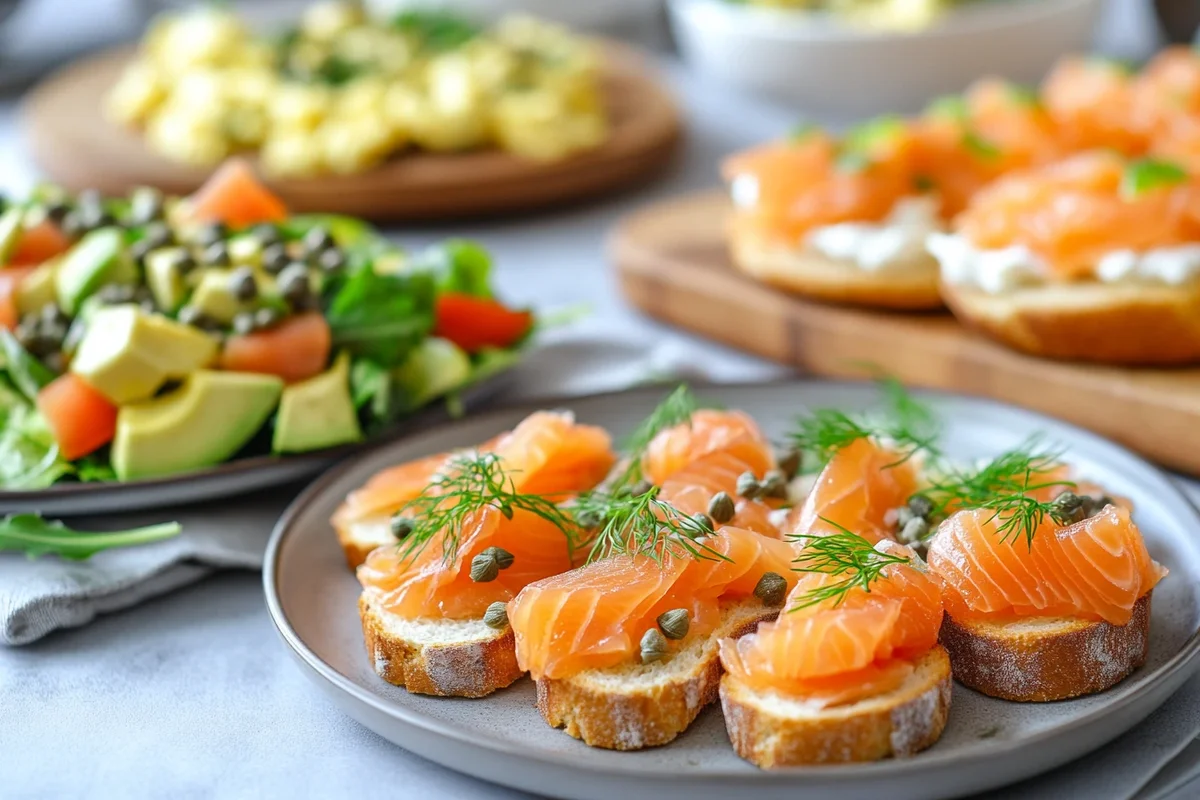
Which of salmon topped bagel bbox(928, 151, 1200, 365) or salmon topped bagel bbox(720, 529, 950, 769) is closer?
salmon topped bagel bbox(720, 529, 950, 769)

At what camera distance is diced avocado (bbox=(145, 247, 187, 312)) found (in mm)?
3049

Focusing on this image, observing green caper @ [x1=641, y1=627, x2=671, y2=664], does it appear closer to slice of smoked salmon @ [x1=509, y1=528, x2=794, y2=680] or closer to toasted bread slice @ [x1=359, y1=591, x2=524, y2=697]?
slice of smoked salmon @ [x1=509, y1=528, x2=794, y2=680]

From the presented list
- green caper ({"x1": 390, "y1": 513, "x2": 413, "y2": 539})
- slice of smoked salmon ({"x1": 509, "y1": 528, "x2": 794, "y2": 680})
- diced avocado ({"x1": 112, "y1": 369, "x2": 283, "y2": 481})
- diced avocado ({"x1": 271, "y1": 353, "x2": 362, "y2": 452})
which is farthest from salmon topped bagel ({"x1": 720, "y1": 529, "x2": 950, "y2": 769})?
diced avocado ({"x1": 112, "y1": 369, "x2": 283, "y2": 481})

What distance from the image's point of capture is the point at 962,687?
214cm

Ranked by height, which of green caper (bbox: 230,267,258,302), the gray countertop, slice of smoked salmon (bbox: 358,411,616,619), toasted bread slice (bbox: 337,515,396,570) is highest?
green caper (bbox: 230,267,258,302)

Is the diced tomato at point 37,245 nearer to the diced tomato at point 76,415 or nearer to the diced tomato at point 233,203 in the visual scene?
the diced tomato at point 233,203

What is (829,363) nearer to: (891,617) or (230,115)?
(891,617)

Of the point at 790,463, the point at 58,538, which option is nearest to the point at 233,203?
the point at 58,538

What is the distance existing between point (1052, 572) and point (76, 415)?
6.30ft

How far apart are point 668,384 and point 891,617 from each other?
3.97 ft

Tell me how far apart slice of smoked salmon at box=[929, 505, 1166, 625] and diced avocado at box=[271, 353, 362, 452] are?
1356mm

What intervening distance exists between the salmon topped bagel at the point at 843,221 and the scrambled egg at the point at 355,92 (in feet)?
4.23

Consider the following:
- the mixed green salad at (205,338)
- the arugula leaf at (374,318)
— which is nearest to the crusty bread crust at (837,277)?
the mixed green salad at (205,338)

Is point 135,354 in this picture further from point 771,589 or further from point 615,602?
point 771,589
